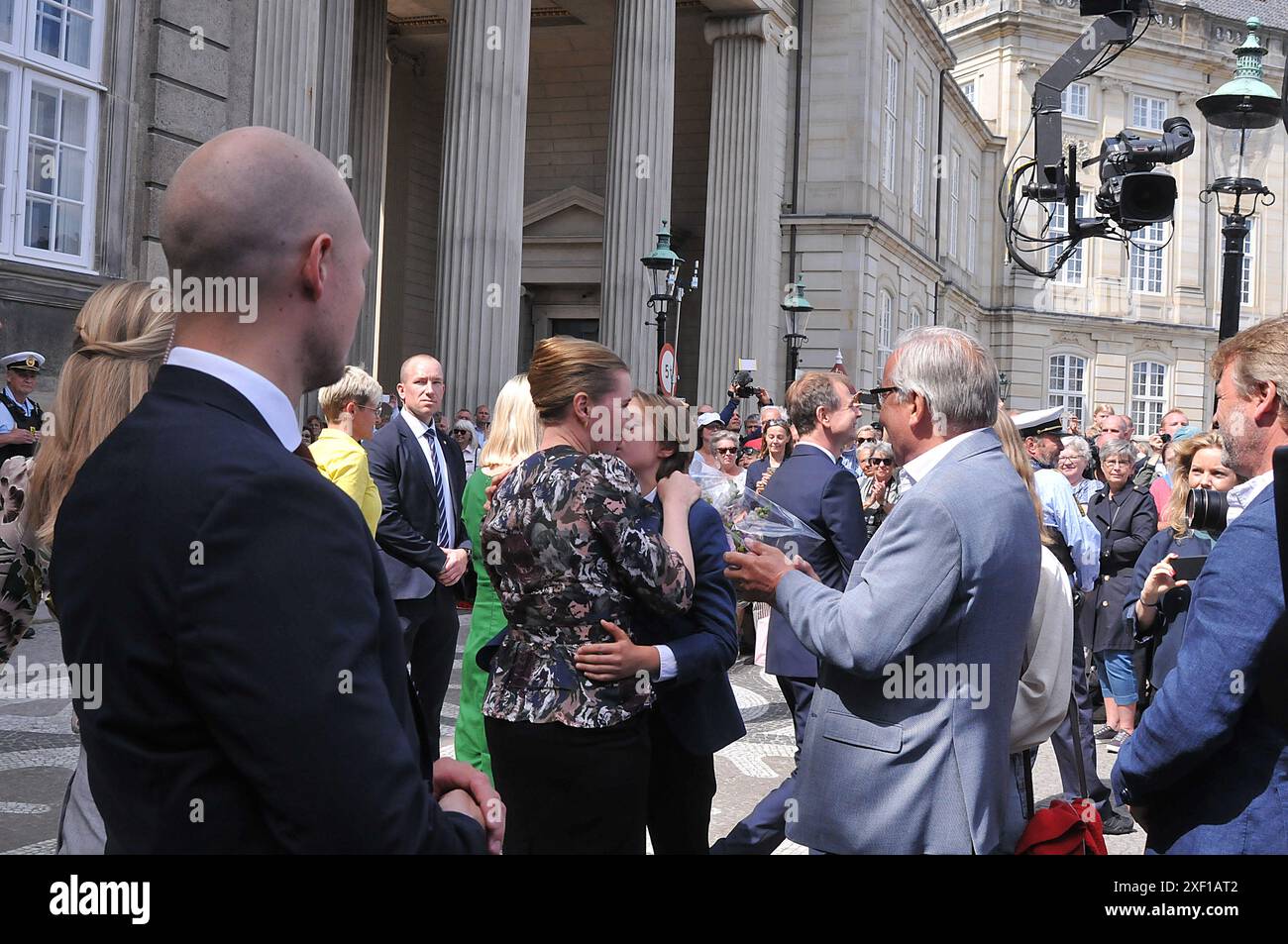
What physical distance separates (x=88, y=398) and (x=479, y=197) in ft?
46.8

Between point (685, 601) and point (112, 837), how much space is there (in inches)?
81.6

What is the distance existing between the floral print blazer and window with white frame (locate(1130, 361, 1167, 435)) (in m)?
51.5

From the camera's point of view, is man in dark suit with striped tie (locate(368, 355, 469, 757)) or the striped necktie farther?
the striped necktie

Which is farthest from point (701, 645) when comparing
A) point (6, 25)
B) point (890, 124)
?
point (890, 124)

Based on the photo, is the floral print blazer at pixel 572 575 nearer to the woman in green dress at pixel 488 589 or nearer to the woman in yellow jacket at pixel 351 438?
the woman in green dress at pixel 488 589

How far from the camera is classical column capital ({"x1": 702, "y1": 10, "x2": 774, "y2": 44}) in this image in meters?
25.5

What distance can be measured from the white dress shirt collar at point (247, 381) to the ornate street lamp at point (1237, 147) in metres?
6.88

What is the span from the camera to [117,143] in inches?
416

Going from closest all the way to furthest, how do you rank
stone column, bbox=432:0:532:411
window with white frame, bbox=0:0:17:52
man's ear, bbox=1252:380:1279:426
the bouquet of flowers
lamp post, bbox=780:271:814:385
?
1. man's ear, bbox=1252:380:1279:426
2. the bouquet of flowers
3. window with white frame, bbox=0:0:17:52
4. stone column, bbox=432:0:532:411
5. lamp post, bbox=780:271:814:385

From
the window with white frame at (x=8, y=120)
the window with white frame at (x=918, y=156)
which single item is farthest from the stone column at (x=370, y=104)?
the window with white frame at (x=918, y=156)

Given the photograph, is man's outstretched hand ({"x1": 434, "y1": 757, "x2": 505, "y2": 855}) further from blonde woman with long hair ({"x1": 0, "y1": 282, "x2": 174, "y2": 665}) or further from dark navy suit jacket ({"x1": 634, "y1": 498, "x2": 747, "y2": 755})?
dark navy suit jacket ({"x1": 634, "y1": 498, "x2": 747, "y2": 755})

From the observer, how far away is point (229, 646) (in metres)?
1.39

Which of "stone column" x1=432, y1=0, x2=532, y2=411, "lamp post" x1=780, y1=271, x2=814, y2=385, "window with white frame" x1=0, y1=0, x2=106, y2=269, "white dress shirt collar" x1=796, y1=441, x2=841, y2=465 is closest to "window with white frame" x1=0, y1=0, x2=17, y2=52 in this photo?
"window with white frame" x1=0, y1=0, x2=106, y2=269
